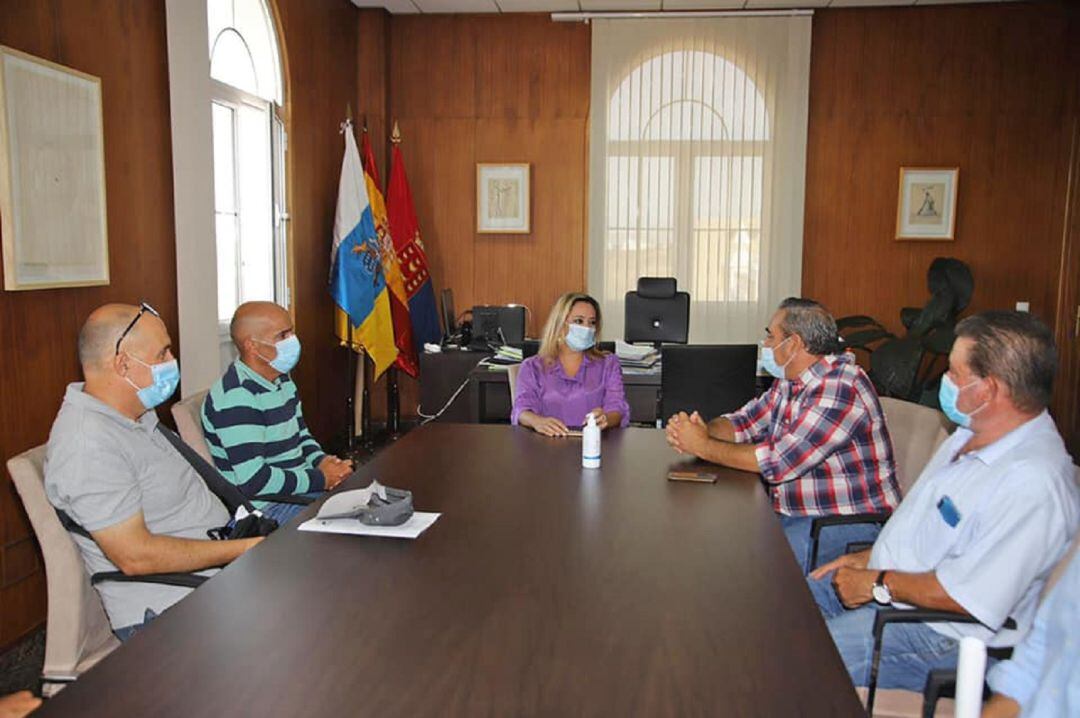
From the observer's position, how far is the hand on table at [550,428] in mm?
3078

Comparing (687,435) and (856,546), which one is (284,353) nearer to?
(687,435)

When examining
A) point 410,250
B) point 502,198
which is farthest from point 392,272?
point 502,198

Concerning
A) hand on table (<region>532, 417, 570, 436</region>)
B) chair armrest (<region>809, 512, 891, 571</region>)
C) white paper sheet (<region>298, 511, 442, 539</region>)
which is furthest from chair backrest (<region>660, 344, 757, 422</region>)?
white paper sheet (<region>298, 511, 442, 539</region>)

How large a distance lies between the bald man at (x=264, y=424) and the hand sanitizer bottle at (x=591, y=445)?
93 cm

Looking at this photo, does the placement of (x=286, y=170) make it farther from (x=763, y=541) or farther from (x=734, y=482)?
(x=763, y=541)

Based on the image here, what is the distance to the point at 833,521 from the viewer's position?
93.4 inches

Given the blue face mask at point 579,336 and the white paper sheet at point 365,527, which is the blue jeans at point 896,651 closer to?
the white paper sheet at point 365,527

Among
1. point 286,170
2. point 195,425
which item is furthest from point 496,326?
point 195,425

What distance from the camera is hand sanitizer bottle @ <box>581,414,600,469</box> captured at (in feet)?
8.41

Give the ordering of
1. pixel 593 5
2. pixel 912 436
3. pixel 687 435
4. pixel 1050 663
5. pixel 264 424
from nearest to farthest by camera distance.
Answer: pixel 1050 663, pixel 687 435, pixel 912 436, pixel 264 424, pixel 593 5

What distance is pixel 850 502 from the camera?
260cm

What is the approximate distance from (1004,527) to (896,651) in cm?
37

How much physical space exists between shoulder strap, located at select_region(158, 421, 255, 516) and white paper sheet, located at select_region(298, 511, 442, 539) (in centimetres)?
49

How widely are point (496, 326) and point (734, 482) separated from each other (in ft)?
11.3
